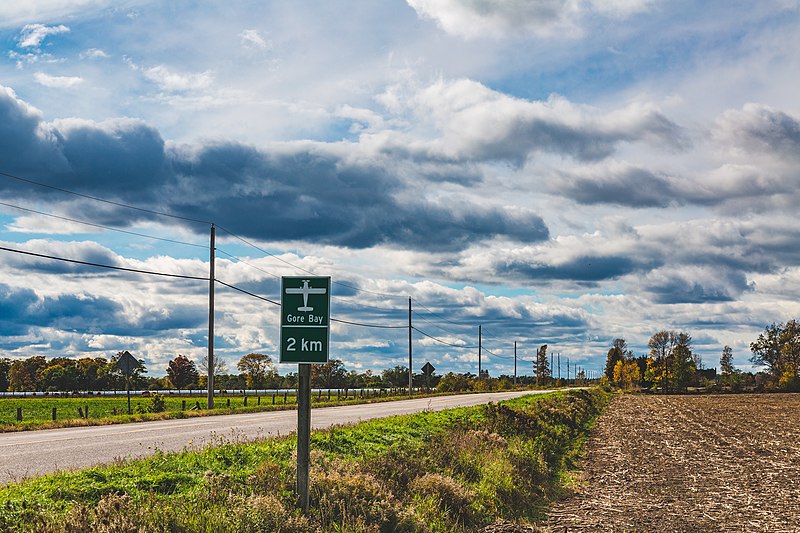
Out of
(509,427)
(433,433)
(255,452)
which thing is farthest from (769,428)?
(255,452)

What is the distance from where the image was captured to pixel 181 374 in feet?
494

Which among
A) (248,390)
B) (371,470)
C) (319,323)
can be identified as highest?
(319,323)

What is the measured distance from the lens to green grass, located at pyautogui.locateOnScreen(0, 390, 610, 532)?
816cm

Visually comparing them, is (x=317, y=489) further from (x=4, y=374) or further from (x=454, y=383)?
(x=4, y=374)

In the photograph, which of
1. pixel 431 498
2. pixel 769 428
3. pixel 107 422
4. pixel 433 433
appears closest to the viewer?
pixel 431 498

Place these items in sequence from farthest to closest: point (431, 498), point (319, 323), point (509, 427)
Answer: point (509, 427) → point (431, 498) → point (319, 323)

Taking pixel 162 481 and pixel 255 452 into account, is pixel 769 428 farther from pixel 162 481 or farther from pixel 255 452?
pixel 162 481

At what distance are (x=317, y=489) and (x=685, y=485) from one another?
10306mm

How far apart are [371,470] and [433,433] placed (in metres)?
6.65

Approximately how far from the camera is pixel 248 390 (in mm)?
135250

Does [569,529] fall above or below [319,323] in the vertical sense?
below

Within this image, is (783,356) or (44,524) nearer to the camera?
(44,524)

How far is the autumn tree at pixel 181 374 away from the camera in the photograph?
149875 millimetres

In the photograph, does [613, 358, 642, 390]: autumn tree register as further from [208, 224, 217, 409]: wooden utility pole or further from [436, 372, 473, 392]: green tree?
[208, 224, 217, 409]: wooden utility pole
